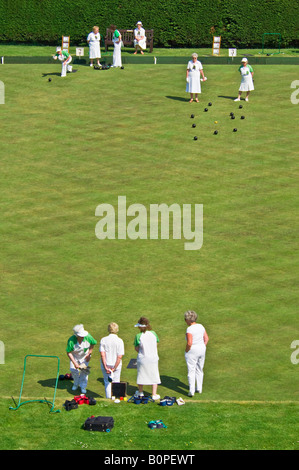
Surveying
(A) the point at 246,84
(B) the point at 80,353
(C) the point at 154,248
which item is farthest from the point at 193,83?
(B) the point at 80,353

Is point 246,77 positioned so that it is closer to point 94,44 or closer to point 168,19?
point 94,44

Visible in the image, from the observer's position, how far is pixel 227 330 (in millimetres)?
23266

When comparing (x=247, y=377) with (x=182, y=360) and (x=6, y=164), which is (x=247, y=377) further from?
(x=6, y=164)

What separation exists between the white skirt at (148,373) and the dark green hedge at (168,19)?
33.5 meters

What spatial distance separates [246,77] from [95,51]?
9.34 m

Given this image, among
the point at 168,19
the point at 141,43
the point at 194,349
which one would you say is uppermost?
the point at 168,19

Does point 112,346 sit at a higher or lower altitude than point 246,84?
lower

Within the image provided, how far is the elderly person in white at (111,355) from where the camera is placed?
19625 millimetres

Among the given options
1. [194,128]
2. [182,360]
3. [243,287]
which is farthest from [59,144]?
[182,360]

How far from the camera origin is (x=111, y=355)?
1975 cm

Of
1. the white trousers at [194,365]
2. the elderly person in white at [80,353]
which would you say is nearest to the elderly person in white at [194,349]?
the white trousers at [194,365]

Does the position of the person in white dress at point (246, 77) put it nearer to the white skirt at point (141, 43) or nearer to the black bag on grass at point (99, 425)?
the white skirt at point (141, 43)

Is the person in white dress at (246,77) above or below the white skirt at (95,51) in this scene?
below

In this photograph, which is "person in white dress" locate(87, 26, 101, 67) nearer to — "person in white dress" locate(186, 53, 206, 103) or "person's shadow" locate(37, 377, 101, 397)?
"person in white dress" locate(186, 53, 206, 103)
